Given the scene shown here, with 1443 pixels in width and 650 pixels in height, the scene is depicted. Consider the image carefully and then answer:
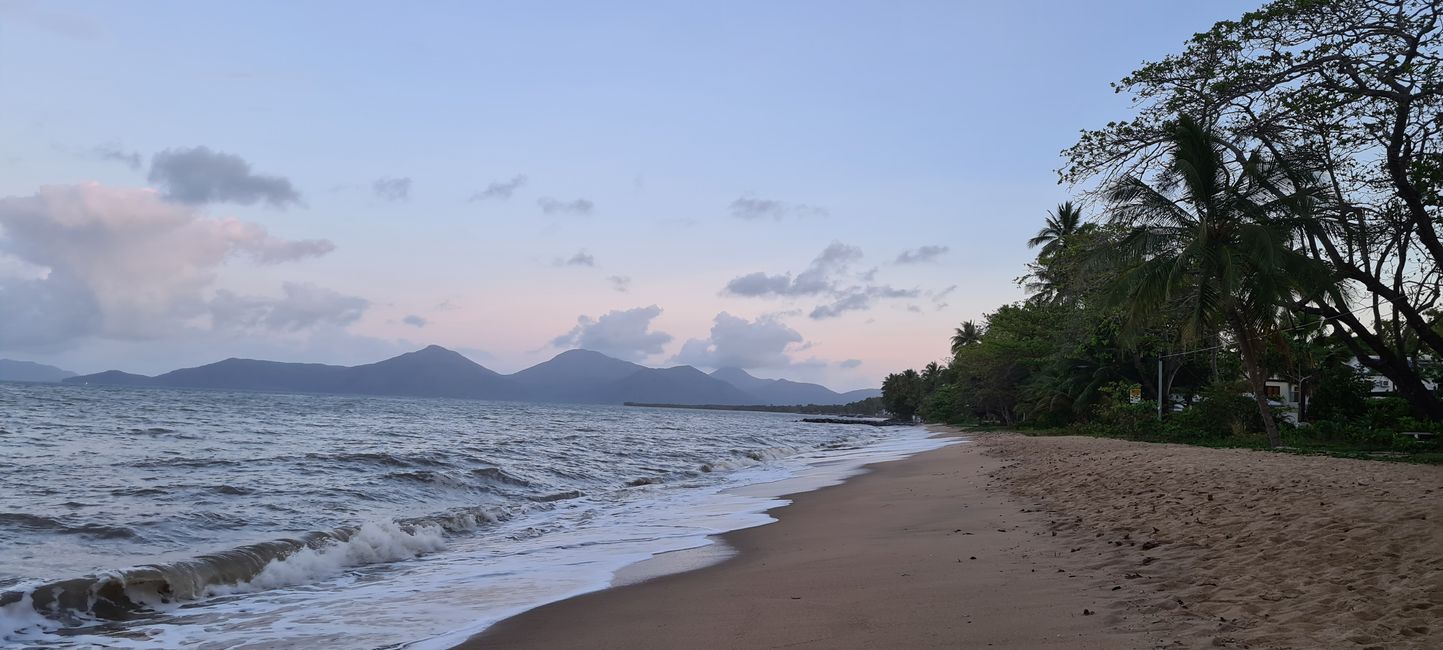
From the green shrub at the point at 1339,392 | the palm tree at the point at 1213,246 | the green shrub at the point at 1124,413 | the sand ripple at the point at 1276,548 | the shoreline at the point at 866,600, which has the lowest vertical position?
the shoreline at the point at 866,600

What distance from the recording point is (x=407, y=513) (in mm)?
11812

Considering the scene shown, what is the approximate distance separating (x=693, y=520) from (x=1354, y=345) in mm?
14184

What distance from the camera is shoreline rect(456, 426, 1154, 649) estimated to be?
4469 mm

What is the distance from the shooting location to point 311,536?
363 inches

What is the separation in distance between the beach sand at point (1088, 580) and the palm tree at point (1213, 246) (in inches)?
276

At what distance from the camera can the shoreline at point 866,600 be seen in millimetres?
4469

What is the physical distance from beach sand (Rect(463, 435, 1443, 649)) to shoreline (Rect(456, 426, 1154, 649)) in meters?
0.02

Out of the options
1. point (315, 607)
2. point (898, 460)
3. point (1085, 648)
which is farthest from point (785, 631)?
point (898, 460)

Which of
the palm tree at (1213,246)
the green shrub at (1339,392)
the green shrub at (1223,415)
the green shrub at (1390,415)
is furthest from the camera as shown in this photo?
the green shrub at (1339,392)

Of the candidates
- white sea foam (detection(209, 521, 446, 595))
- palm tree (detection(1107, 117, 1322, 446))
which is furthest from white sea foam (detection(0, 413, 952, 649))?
palm tree (detection(1107, 117, 1322, 446))

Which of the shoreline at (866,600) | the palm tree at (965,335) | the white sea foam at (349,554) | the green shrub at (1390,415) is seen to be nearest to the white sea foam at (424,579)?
the white sea foam at (349,554)

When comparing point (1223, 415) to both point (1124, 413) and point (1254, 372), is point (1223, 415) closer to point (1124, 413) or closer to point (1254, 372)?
point (1124, 413)

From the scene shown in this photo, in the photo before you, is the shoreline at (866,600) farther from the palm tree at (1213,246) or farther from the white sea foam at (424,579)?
the palm tree at (1213,246)

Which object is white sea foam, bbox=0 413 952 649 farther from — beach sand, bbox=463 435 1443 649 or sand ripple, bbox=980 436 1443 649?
sand ripple, bbox=980 436 1443 649
